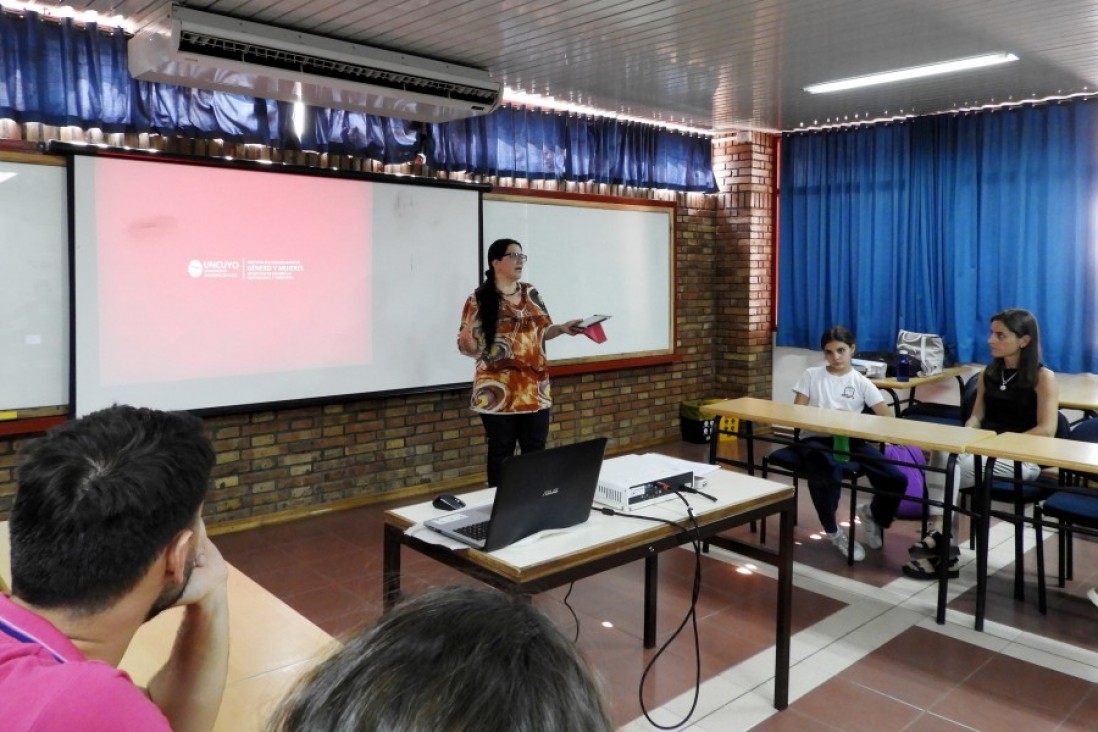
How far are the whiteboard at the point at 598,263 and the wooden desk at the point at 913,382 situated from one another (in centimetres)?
173

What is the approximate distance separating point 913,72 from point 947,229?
1590 mm

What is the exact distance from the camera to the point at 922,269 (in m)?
6.06

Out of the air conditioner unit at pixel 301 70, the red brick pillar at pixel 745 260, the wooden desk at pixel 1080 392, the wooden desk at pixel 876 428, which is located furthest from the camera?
the red brick pillar at pixel 745 260

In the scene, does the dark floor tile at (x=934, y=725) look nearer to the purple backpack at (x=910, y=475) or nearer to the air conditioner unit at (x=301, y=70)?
the purple backpack at (x=910, y=475)

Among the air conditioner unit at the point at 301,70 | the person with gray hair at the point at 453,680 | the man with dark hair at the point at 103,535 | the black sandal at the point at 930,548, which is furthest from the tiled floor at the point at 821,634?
the air conditioner unit at the point at 301,70

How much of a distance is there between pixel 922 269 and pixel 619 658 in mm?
4370

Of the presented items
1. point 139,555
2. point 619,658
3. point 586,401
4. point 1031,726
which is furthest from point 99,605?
point 586,401

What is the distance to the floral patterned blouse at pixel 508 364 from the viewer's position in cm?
382

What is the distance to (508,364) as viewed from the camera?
383cm

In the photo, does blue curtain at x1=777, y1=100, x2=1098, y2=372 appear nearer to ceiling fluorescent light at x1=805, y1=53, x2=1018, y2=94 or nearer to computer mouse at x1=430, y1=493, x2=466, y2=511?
ceiling fluorescent light at x1=805, y1=53, x2=1018, y2=94

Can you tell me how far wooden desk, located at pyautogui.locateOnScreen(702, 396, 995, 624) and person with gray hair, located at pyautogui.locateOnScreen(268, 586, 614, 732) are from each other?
120 inches

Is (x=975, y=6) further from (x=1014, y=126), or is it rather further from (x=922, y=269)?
(x=922, y=269)

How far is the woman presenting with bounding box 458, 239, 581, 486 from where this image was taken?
3.83 metres

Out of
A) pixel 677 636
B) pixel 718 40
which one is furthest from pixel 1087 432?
pixel 718 40
